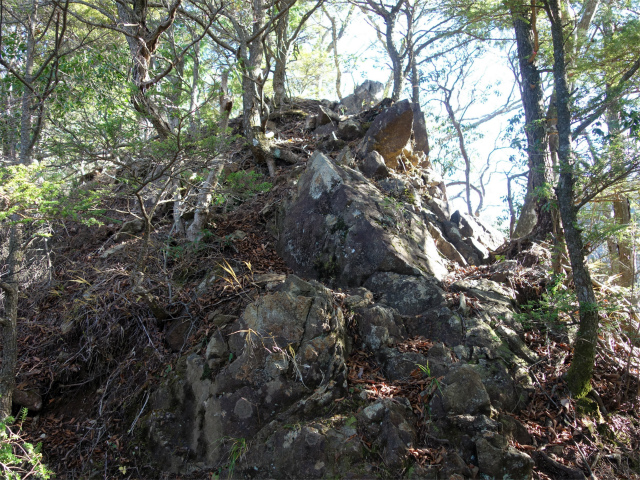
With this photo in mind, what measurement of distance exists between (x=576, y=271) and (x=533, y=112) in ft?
14.1

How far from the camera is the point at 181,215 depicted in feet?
22.6

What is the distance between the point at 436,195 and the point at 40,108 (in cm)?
739

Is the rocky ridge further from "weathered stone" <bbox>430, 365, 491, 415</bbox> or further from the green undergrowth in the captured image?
the green undergrowth

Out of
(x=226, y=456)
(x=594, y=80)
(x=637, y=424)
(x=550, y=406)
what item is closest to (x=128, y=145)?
(x=226, y=456)

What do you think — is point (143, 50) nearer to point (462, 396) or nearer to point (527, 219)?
point (462, 396)

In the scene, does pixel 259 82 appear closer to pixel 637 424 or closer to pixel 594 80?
pixel 594 80

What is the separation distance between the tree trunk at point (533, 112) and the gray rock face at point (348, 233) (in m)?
1.86

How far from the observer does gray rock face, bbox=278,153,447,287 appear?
18.3 ft

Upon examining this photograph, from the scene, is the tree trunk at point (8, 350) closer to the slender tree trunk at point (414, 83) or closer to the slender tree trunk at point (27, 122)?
the slender tree trunk at point (27, 122)

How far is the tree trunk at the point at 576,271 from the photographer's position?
4219 mm

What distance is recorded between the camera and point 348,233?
5.86 m

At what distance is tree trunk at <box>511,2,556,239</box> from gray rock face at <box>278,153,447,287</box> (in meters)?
1.86

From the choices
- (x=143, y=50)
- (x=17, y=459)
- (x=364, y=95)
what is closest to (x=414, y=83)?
(x=364, y=95)

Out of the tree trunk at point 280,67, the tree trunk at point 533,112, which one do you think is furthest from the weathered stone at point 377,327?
the tree trunk at point 280,67
